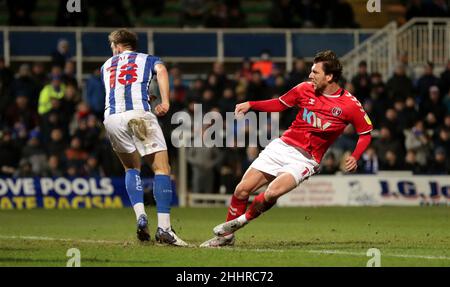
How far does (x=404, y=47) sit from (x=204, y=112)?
7.03 meters

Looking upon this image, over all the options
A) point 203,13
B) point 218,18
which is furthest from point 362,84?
point 203,13

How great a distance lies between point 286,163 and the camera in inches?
467

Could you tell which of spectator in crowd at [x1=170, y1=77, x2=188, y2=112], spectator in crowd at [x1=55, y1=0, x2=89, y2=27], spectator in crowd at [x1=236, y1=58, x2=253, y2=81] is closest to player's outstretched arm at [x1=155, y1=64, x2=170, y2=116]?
spectator in crowd at [x1=170, y1=77, x2=188, y2=112]

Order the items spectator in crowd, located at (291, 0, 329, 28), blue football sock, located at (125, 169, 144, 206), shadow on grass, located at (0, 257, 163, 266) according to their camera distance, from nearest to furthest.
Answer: shadow on grass, located at (0, 257, 163, 266), blue football sock, located at (125, 169, 144, 206), spectator in crowd, located at (291, 0, 329, 28)

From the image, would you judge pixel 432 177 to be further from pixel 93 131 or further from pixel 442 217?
pixel 93 131

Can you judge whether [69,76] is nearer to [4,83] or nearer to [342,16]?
[4,83]

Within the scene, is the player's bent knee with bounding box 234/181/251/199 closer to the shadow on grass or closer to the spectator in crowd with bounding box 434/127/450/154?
the shadow on grass

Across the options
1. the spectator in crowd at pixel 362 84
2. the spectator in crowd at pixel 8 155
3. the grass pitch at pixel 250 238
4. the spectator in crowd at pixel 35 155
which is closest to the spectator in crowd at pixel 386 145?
the spectator in crowd at pixel 362 84

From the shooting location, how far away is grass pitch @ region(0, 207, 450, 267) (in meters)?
10.3

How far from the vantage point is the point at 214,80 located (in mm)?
24312

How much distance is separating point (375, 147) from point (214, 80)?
3812 millimetres

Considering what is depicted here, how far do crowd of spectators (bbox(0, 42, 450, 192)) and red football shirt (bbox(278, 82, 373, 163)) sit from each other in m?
10.5

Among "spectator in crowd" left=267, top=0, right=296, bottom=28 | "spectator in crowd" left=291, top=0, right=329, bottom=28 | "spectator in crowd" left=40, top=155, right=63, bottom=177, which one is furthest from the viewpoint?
"spectator in crowd" left=291, top=0, right=329, bottom=28

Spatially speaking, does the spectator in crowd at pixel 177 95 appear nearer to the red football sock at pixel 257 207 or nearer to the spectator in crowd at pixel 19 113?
the spectator in crowd at pixel 19 113
